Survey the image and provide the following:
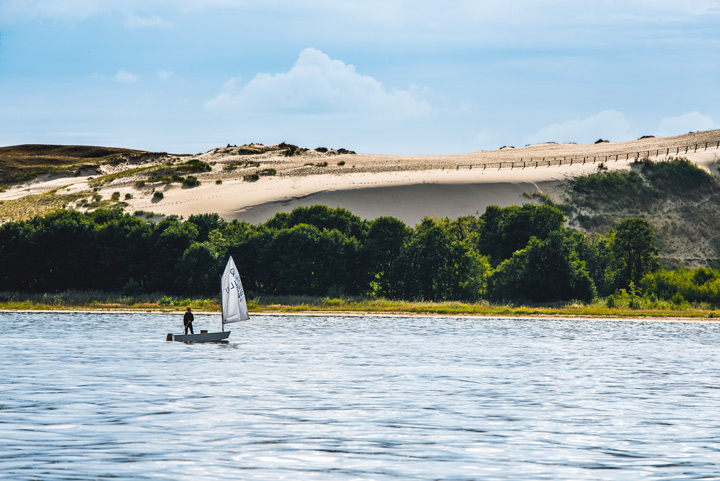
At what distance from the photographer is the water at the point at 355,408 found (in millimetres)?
24406

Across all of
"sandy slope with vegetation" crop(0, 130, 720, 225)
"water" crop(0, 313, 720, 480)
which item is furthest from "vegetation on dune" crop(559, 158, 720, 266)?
"water" crop(0, 313, 720, 480)

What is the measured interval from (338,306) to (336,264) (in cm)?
662

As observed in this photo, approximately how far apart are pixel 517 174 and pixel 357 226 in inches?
2971

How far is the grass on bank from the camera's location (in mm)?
88375

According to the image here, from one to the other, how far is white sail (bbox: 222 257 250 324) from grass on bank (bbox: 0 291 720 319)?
26690 millimetres

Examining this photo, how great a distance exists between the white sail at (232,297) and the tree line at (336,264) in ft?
116

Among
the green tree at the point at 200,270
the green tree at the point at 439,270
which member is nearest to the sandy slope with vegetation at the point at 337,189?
the green tree at the point at 200,270

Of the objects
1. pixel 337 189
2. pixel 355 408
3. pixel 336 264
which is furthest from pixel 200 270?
pixel 337 189

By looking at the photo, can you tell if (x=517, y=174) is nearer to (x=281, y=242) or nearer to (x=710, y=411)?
(x=281, y=242)

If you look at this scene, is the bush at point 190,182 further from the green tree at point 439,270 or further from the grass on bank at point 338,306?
the green tree at point 439,270

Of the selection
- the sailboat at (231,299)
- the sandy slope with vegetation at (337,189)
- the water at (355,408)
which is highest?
the sandy slope with vegetation at (337,189)

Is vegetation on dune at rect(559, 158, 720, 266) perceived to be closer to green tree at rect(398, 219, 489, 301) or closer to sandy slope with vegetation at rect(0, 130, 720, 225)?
sandy slope with vegetation at rect(0, 130, 720, 225)

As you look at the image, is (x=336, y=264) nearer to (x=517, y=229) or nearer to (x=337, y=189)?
(x=517, y=229)

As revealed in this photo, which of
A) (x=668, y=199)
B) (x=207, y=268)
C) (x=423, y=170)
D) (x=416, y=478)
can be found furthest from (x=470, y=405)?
(x=423, y=170)
